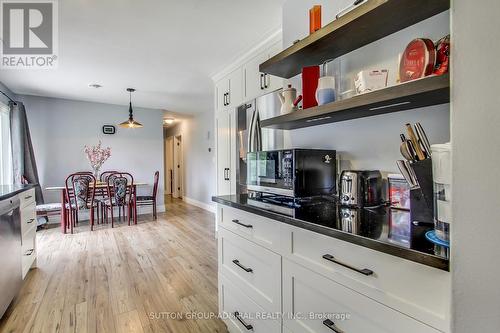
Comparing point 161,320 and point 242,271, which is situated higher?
point 242,271

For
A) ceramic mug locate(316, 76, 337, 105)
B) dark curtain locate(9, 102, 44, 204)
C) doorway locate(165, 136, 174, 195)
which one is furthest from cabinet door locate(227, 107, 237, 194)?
doorway locate(165, 136, 174, 195)

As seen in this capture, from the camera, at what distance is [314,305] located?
101 centimetres

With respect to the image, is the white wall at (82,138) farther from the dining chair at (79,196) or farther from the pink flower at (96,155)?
the dining chair at (79,196)

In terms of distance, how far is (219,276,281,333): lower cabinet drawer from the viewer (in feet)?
4.06

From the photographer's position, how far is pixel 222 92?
3434 millimetres

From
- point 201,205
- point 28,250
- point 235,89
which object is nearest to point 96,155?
point 201,205

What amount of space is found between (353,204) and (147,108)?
5.45m

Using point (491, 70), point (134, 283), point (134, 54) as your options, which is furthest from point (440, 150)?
point (134, 54)

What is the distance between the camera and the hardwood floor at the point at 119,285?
175 cm

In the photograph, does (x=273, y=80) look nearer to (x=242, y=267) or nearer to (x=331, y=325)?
(x=242, y=267)

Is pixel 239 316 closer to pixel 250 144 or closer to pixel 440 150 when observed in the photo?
pixel 440 150

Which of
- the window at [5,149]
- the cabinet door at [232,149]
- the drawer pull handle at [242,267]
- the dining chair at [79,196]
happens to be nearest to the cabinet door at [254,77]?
the cabinet door at [232,149]

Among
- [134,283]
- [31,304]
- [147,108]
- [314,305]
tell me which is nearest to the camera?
[314,305]

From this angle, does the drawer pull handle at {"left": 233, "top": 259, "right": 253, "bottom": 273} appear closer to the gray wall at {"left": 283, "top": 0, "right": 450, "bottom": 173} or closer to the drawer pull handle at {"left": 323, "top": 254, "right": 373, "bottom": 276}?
the drawer pull handle at {"left": 323, "top": 254, "right": 373, "bottom": 276}
